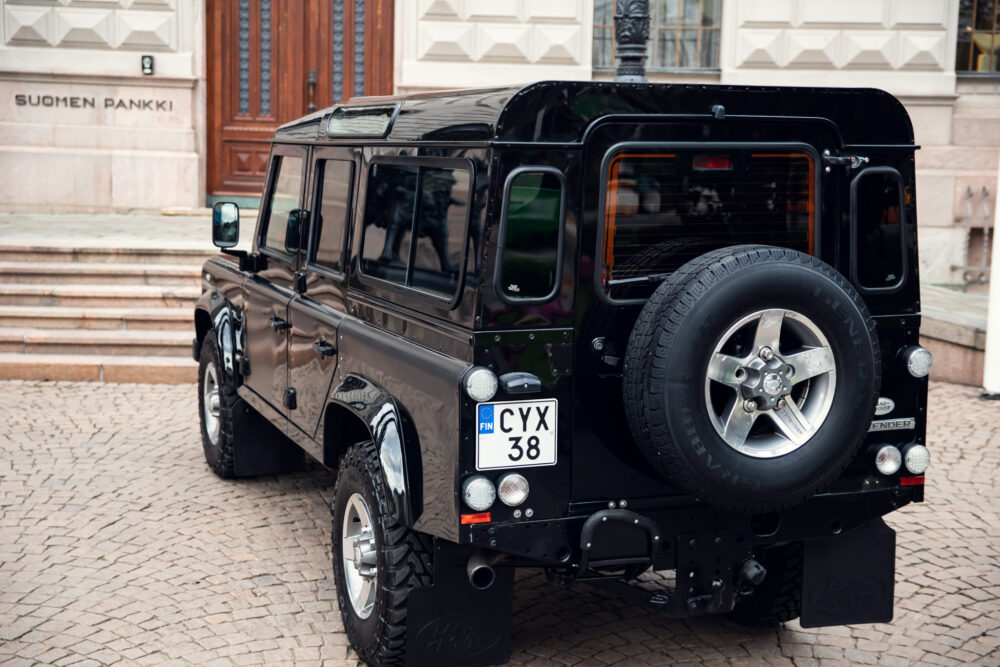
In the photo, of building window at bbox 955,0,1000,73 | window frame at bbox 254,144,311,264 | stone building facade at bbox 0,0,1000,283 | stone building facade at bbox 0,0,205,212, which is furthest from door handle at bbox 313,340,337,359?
→ building window at bbox 955,0,1000,73

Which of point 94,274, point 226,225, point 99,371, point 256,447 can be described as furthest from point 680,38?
point 226,225

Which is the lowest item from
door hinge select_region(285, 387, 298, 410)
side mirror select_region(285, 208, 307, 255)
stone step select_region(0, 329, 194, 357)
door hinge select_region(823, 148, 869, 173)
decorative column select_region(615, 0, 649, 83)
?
stone step select_region(0, 329, 194, 357)

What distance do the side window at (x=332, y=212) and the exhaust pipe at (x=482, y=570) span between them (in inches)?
60.9

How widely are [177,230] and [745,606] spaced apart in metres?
9.02

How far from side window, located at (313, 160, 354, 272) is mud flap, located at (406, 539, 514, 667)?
1497 millimetres

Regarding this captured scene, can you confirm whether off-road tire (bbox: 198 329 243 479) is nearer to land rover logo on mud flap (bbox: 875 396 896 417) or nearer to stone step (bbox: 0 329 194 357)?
stone step (bbox: 0 329 194 357)

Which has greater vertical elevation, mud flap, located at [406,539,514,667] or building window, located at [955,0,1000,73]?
building window, located at [955,0,1000,73]

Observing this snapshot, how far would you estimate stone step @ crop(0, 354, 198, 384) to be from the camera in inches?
373

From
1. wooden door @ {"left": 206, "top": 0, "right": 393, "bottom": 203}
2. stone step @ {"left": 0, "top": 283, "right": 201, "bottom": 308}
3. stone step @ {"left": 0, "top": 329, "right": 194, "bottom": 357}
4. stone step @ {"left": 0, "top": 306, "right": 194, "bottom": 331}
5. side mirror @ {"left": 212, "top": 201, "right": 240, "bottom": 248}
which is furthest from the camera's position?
wooden door @ {"left": 206, "top": 0, "right": 393, "bottom": 203}

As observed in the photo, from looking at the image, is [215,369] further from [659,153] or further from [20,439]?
[659,153]

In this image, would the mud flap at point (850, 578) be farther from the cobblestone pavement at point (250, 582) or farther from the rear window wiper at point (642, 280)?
the rear window wiper at point (642, 280)

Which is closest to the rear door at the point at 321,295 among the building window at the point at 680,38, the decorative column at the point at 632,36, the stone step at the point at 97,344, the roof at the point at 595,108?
the roof at the point at 595,108

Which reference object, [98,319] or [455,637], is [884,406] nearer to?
[455,637]

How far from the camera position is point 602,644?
4.68 metres
